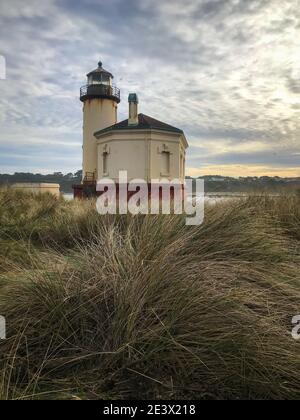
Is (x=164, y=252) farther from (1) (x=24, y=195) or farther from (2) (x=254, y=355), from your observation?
(1) (x=24, y=195)

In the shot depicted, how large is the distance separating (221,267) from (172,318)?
2.90 ft

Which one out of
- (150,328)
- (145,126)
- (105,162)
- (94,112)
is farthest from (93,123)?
(150,328)

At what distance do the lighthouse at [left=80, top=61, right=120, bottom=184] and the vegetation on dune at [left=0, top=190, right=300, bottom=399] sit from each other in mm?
22078

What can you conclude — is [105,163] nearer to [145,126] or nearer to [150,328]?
[145,126]

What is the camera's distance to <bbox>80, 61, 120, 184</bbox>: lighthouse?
81.4 ft

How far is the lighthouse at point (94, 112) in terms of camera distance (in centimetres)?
2481

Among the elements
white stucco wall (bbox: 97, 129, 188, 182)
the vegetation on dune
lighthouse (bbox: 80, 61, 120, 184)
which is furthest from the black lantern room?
the vegetation on dune

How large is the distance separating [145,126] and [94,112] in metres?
5.31

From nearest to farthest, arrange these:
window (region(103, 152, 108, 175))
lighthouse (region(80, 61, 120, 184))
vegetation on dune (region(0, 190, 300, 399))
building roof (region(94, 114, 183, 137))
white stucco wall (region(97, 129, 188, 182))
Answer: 1. vegetation on dune (region(0, 190, 300, 399))
2. white stucco wall (region(97, 129, 188, 182))
3. building roof (region(94, 114, 183, 137))
4. window (region(103, 152, 108, 175))
5. lighthouse (region(80, 61, 120, 184))

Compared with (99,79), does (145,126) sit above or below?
below

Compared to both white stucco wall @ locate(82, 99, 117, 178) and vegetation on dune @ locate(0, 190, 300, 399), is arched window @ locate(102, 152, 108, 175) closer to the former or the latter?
white stucco wall @ locate(82, 99, 117, 178)

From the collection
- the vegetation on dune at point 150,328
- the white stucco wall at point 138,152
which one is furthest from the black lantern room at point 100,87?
the vegetation on dune at point 150,328

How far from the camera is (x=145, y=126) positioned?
21547 millimetres
